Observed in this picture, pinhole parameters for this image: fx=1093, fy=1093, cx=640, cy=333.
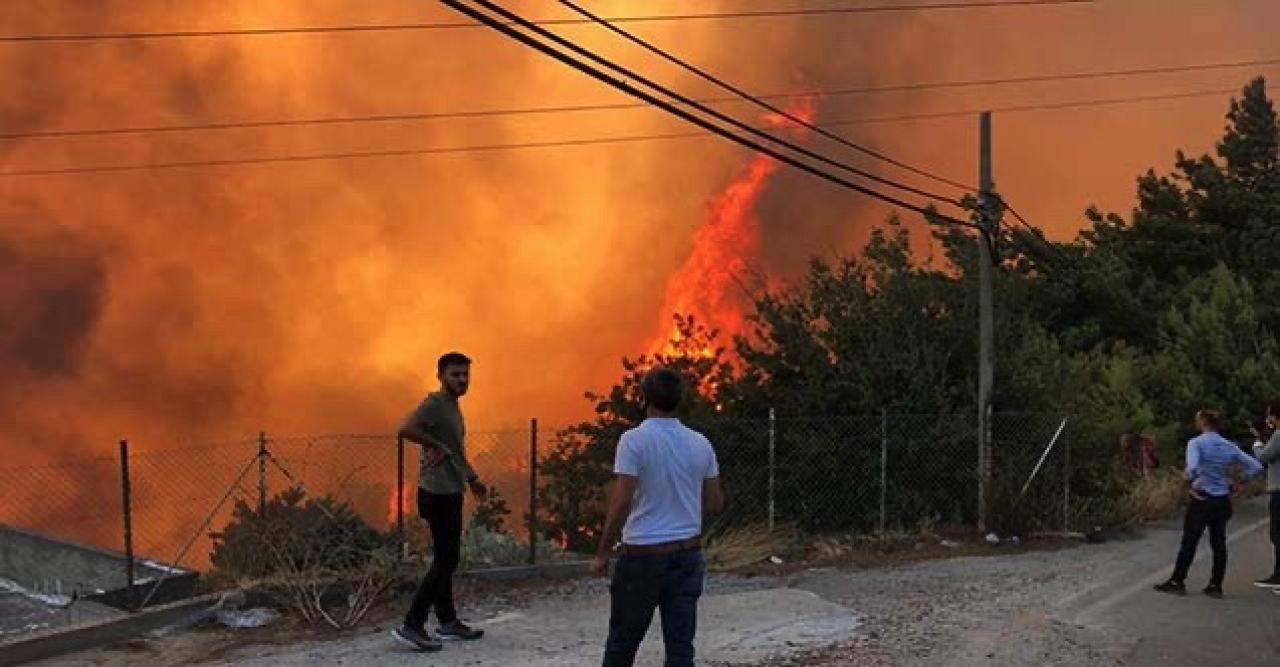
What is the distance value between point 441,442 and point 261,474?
309 centimetres

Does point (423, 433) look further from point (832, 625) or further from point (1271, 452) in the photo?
point (1271, 452)

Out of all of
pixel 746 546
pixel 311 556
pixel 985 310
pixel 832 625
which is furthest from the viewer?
pixel 985 310

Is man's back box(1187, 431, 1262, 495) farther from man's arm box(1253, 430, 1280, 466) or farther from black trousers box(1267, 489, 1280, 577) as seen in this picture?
black trousers box(1267, 489, 1280, 577)

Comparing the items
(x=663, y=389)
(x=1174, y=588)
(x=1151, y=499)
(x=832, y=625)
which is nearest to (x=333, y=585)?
(x=832, y=625)

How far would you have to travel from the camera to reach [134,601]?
8086mm

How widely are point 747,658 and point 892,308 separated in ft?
28.2

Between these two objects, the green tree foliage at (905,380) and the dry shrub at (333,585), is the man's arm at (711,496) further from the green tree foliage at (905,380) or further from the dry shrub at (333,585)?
the green tree foliage at (905,380)

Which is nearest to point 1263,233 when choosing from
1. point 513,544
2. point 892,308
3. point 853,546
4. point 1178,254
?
point 1178,254

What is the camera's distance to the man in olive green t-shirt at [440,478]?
675cm

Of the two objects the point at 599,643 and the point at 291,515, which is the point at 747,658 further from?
the point at 291,515

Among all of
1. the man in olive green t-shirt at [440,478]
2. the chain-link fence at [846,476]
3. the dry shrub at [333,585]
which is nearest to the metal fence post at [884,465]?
the chain-link fence at [846,476]

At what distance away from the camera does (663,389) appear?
15.8 ft

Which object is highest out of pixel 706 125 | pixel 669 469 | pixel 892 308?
pixel 706 125

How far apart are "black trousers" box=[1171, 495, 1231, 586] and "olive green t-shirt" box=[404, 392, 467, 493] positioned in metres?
6.26
